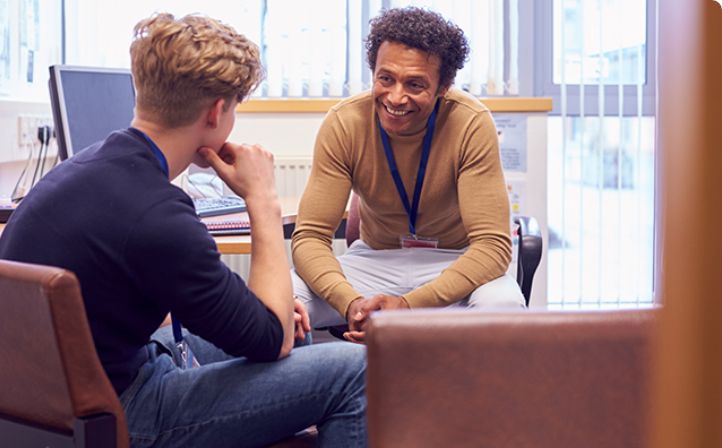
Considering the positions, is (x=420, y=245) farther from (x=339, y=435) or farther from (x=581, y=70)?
(x=581, y=70)

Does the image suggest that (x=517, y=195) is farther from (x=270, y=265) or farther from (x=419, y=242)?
(x=270, y=265)

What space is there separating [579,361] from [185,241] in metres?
0.61

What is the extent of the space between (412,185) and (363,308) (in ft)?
1.20

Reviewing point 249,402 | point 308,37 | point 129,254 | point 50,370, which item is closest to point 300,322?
point 249,402

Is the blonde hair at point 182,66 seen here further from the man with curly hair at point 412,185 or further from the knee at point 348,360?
the man with curly hair at point 412,185

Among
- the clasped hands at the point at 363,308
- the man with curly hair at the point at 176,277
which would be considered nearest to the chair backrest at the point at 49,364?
the man with curly hair at the point at 176,277

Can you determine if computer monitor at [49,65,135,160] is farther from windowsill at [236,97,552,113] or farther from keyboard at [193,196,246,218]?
windowsill at [236,97,552,113]

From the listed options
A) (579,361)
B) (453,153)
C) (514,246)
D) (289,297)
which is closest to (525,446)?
(579,361)

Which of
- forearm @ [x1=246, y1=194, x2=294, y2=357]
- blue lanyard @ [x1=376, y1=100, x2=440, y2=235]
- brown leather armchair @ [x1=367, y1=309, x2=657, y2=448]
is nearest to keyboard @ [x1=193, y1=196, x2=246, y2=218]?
blue lanyard @ [x1=376, y1=100, x2=440, y2=235]

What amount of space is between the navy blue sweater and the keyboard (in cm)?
103

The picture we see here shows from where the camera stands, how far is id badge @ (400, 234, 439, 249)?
2227 mm

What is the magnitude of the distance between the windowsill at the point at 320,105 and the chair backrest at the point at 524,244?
1.07m

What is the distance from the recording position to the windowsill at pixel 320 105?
11.4 feet

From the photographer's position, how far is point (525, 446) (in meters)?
0.85
